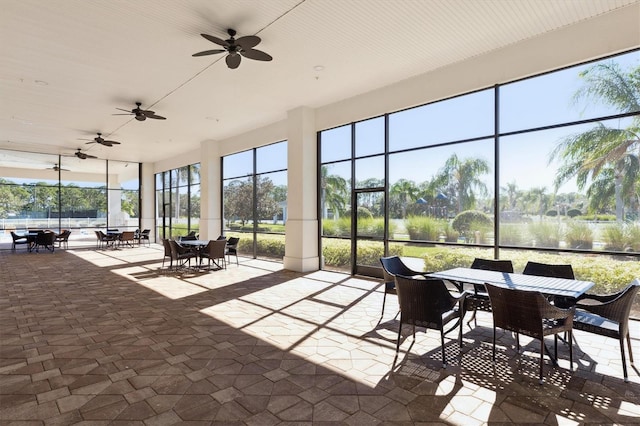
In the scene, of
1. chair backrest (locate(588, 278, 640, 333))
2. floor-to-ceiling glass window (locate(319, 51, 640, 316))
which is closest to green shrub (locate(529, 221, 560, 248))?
floor-to-ceiling glass window (locate(319, 51, 640, 316))

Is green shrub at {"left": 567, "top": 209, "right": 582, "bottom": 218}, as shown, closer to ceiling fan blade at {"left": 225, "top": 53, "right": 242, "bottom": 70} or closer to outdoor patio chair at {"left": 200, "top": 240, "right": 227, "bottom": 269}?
ceiling fan blade at {"left": 225, "top": 53, "right": 242, "bottom": 70}

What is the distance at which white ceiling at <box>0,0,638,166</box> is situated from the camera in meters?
4.58

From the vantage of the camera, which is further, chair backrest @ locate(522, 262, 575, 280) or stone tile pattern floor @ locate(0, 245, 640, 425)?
chair backrest @ locate(522, 262, 575, 280)

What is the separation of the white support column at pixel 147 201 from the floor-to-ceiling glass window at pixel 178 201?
0.28 meters

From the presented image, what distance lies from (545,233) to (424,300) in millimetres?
3230

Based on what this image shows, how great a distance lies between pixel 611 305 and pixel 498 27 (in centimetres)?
390

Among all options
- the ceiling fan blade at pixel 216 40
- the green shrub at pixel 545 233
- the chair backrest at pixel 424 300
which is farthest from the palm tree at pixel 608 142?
the ceiling fan blade at pixel 216 40

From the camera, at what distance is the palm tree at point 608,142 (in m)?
4.82

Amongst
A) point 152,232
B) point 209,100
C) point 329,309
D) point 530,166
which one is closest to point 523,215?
point 530,166

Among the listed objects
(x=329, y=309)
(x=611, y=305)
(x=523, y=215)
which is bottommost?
(x=329, y=309)

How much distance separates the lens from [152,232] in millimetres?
17453

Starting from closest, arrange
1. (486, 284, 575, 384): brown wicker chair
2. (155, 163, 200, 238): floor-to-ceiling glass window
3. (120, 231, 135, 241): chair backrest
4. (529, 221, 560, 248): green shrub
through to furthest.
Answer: (486, 284, 575, 384): brown wicker chair
(529, 221, 560, 248): green shrub
(120, 231, 135, 241): chair backrest
(155, 163, 200, 238): floor-to-ceiling glass window

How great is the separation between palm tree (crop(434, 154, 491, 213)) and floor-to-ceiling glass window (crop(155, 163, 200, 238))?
1001cm

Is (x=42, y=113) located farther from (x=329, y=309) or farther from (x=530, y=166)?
(x=530, y=166)
